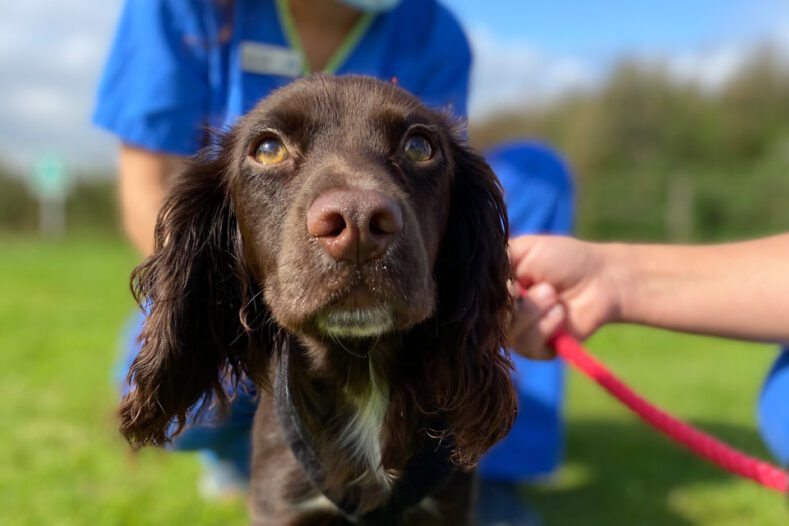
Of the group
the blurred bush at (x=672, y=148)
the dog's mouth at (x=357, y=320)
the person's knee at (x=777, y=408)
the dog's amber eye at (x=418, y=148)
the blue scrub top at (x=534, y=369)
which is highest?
the dog's amber eye at (x=418, y=148)

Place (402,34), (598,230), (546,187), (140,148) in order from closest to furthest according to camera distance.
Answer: (140,148), (402,34), (546,187), (598,230)

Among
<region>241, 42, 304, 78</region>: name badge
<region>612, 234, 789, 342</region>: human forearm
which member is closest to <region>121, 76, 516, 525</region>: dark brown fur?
<region>612, 234, 789, 342</region>: human forearm

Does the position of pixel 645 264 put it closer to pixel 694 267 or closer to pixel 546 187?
pixel 694 267

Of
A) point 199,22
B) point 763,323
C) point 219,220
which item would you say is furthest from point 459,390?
point 199,22

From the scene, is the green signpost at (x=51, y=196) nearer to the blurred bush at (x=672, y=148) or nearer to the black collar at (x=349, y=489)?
the blurred bush at (x=672, y=148)

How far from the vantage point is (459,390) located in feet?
6.00

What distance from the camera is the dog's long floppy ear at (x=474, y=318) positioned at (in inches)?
72.2

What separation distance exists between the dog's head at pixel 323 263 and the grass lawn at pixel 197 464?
1.36 meters

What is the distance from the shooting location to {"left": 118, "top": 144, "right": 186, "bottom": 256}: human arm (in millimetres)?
2838

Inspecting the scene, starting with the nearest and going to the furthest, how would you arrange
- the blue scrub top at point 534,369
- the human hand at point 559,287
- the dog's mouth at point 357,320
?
1. the dog's mouth at point 357,320
2. the human hand at point 559,287
3. the blue scrub top at point 534,369

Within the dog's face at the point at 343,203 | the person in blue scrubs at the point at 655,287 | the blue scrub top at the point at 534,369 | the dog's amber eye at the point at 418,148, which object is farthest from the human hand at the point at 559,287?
the blue scrub top at the point at 534,369

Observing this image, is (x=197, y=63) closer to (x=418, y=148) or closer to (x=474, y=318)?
(x=418, y=148)

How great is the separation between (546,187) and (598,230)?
54.1ft

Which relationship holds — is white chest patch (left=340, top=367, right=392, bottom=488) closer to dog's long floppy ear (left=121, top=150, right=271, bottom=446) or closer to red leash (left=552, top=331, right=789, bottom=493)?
dog's long floppy ear (left=121, top=150, right=271, bottom=446)
